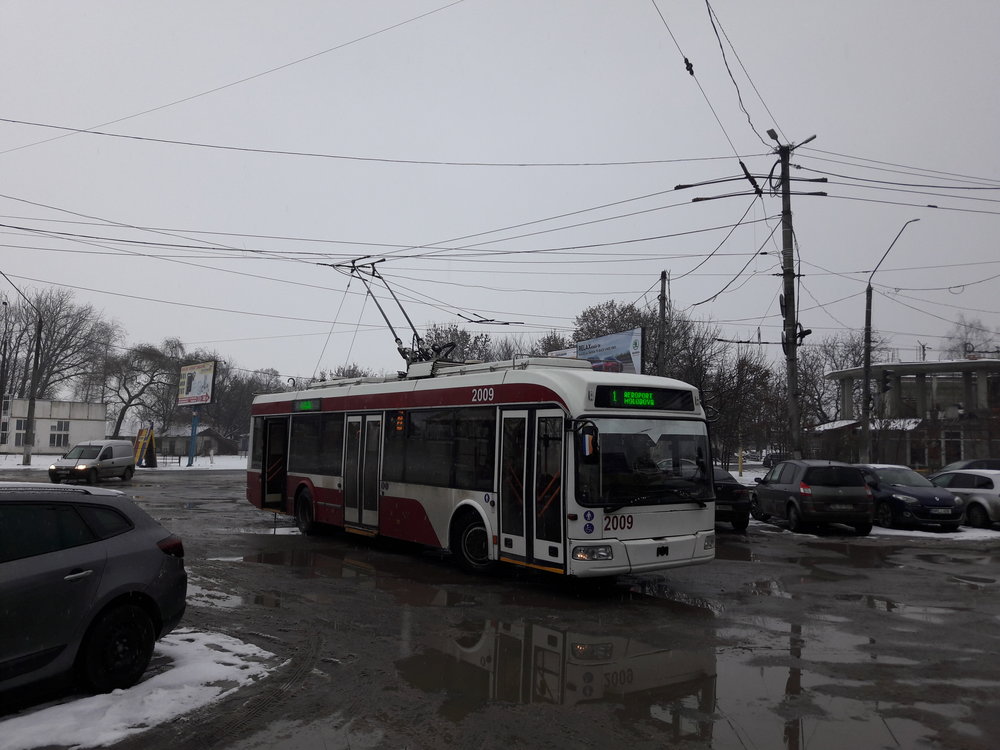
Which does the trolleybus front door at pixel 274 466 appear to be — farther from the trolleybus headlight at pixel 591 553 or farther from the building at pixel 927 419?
the building at pixel 927 419

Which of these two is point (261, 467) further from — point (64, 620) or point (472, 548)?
point (64, 620)

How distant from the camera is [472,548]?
11.4 m

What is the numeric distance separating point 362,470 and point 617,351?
22.5 meters

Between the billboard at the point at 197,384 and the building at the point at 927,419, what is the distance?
37.2 m

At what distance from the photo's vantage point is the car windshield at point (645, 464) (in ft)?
31.1

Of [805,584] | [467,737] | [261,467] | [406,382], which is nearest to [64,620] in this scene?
[467,737]

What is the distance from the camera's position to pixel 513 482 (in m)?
10.5

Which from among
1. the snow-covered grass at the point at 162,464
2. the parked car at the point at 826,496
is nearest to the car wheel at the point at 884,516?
the parked car at the point at 826,496

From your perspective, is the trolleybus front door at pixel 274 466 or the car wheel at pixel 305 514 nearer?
the car wheel at pixel 305 514

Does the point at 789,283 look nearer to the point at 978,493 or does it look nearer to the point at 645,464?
the point at 978,493

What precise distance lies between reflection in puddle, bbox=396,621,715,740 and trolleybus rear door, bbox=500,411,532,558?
7.32 ft

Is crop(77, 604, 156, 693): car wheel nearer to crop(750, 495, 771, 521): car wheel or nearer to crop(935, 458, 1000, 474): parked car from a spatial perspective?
crop(750, 495, 771, 521): car wheel

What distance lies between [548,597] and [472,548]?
172 cm

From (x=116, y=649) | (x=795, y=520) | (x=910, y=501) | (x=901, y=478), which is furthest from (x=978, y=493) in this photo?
(x=116, y=649)
